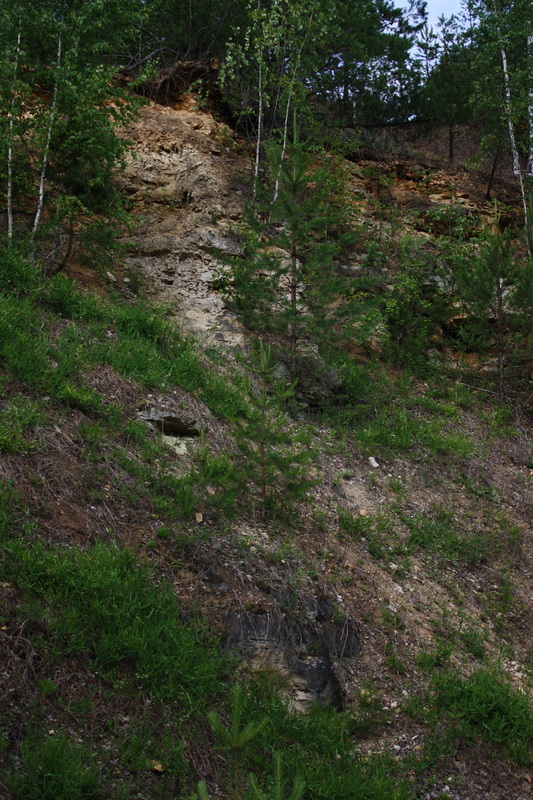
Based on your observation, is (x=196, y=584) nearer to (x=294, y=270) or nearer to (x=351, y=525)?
(x=351, y=525)

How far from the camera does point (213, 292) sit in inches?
384

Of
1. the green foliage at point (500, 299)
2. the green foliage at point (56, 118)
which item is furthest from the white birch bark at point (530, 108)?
the green foliage at point (56, 118)

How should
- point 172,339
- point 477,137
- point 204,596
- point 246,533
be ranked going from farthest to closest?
1. point 477,137
2. point 172,339
3. point 246,533
4. point 204,596

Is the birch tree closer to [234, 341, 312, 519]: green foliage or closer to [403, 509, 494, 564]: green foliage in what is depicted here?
[403, 509, 494, 564]: green foliage

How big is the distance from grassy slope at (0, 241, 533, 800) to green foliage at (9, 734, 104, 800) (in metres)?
0.01

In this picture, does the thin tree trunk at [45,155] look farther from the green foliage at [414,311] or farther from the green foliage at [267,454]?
the green foliage at [414,311]

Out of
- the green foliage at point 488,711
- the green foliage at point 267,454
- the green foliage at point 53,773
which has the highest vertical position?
the green foliage at point 267,454

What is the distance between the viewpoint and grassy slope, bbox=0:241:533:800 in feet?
11.1

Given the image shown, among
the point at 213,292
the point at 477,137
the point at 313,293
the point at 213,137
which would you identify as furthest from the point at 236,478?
the point at 477,137

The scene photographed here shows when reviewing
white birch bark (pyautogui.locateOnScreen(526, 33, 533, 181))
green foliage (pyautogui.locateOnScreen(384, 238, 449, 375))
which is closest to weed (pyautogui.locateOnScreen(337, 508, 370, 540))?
green foliage (pyautogui.locateOnScreen(384, 238, 449, 375))

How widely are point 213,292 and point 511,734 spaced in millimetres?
7598

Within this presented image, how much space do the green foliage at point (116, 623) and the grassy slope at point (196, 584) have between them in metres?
0.01

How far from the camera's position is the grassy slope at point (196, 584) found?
134 inches

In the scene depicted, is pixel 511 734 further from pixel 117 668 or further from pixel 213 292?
pixel 213 292
